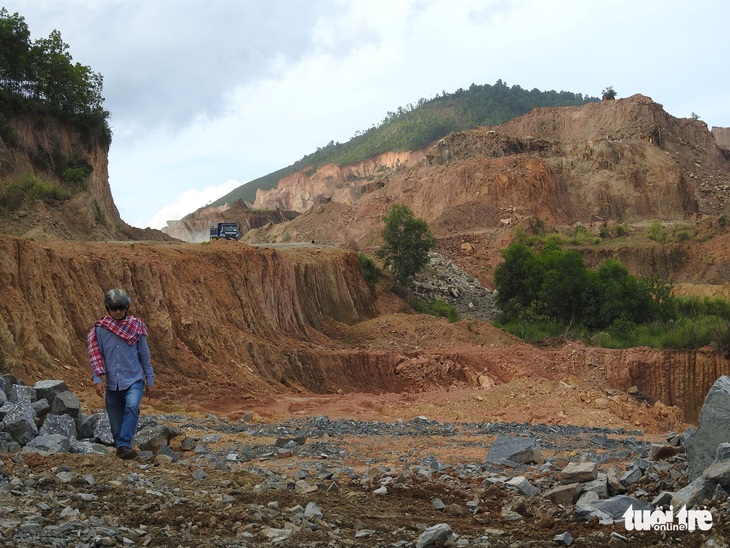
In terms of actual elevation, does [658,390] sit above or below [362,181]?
below

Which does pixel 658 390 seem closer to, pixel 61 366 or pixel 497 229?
pixel 61 366

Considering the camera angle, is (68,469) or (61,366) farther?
(61,366)

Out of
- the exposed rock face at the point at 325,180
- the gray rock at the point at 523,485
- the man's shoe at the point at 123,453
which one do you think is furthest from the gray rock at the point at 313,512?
the exposed rock face at the point at 325,180

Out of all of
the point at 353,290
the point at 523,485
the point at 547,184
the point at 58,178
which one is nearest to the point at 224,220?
the point at 547,184

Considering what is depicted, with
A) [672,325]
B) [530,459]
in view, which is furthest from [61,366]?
[672,325]

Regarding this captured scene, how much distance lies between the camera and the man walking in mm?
8039

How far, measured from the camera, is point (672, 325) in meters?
33.1

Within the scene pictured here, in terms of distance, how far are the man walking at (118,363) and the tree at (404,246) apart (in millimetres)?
32035

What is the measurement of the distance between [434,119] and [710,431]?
12707cm

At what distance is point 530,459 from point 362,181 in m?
112

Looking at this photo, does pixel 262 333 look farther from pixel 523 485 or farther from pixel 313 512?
pixel 313 512

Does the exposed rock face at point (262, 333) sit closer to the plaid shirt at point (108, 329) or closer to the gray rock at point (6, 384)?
the gray rock at point (6, 384)

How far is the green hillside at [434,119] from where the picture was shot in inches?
4916

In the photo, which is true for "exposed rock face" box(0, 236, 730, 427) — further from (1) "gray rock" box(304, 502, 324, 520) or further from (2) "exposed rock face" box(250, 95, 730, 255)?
(2) "exposed rock face" box(250, 95, 730, 255)
